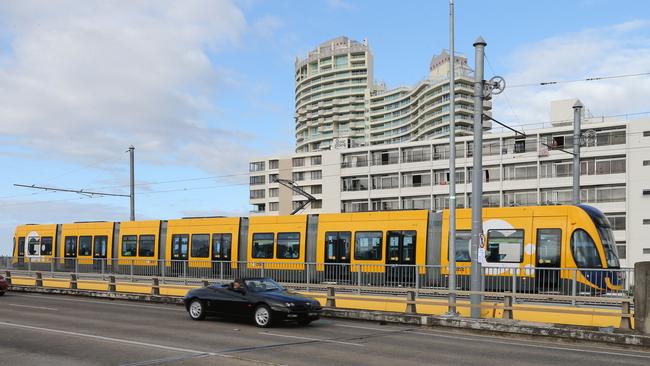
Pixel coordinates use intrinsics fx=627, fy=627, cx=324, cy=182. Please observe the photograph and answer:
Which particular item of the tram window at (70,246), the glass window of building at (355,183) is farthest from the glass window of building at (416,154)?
the tram window at (70,246)

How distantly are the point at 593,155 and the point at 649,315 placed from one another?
6076cm

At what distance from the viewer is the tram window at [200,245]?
30.1 metres

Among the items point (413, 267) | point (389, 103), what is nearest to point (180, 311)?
point (413, 267)

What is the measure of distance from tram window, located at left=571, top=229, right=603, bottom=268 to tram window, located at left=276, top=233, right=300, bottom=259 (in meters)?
11.4

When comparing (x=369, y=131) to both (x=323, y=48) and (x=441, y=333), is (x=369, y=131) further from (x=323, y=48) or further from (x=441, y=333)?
(x=441, y=333)

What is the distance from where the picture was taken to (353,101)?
491 ft

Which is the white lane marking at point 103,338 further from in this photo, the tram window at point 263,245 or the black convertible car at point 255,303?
the tram window at point 263,245

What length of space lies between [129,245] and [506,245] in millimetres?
20746

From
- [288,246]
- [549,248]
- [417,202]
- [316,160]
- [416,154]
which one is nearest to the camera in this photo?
[549,248]

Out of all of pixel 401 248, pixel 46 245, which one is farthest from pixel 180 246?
pixel 401 248

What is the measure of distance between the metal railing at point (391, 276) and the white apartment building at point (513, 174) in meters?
41.8

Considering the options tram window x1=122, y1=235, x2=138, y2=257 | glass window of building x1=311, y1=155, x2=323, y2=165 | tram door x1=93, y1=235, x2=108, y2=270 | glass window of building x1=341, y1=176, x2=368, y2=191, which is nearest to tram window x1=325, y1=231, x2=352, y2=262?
tram window x1=122, y1=235, x2=138, y2=257

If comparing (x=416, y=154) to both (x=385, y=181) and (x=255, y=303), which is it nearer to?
(x=385, y=181)

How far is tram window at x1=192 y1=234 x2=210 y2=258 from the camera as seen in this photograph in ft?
98.8
